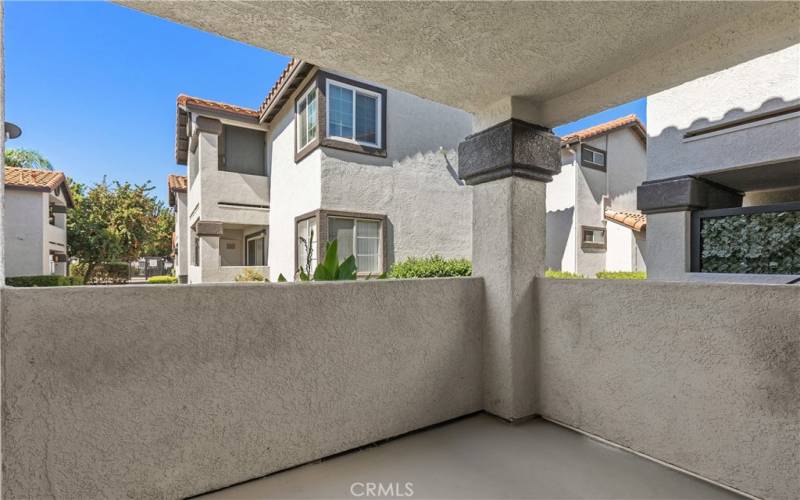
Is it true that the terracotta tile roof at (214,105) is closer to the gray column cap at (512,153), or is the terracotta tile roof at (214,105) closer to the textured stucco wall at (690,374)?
the gray column cap at (512,153)

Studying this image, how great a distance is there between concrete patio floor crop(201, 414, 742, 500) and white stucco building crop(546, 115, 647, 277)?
36.0 feet

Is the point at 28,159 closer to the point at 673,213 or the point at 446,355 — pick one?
the point at 446,355

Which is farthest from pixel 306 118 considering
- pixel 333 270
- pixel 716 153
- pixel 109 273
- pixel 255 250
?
pixel 109 273

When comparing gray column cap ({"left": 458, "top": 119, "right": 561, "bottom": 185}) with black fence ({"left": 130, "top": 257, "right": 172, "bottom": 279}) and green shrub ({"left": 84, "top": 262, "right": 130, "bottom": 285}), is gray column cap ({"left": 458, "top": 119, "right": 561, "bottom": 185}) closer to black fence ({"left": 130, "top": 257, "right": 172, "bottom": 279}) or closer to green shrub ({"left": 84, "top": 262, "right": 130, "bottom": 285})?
green shrub ({"left": 84, "top": 262, "right": 130, "bottom": 285})

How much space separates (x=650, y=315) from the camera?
2582 mm

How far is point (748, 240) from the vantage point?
5.82m

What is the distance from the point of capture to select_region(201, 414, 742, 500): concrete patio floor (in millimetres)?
2244

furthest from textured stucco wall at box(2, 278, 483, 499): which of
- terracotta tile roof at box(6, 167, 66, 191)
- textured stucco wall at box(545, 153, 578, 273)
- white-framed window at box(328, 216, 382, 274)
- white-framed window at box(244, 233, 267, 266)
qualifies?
terracotta tile roof at box(6, 167, 66, 191)

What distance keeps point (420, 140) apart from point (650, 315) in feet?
26.2

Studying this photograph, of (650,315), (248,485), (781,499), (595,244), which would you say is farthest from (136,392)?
(595,244)

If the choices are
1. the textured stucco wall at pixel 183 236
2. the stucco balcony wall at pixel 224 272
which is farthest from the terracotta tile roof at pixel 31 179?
the stucco balcony wall at pixel 224 272

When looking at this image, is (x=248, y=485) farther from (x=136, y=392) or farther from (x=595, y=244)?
(x=595, y=244)

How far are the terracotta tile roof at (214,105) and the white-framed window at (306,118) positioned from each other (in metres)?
2.49

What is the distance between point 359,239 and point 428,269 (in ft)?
6.07
